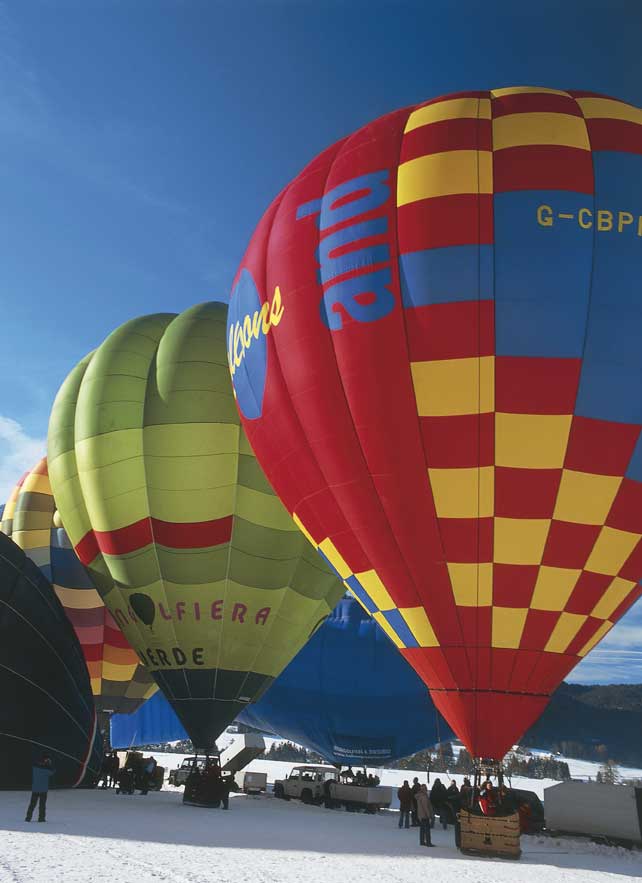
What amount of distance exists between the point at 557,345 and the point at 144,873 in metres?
6.64

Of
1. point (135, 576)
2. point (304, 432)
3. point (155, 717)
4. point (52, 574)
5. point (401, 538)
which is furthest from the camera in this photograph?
point (155, 717)

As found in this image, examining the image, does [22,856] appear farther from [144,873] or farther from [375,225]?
[375,225]

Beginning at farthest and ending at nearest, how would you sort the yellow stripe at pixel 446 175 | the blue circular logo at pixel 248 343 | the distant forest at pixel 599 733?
the distant forest at pixel 599 733, the blue circular logo at pixel 248 343, the yellow stripe at pixel 446 175

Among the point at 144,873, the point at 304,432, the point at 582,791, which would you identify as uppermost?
the point at 304,432

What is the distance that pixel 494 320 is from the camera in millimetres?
8703

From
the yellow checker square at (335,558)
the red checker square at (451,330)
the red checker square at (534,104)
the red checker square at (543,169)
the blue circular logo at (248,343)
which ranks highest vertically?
the red checker square at (534,104)

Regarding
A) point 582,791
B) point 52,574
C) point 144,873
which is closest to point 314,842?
point 144,873

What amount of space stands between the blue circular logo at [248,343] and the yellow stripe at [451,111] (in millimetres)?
3131

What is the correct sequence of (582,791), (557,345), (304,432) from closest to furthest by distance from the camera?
1. (557,345)
2. (304,432)
3. (582,791)

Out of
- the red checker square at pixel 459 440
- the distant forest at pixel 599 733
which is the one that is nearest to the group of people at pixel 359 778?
the red checker square at pixel 459 440

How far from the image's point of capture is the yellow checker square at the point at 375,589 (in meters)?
9.71

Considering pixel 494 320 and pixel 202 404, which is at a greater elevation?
pixel 202 404

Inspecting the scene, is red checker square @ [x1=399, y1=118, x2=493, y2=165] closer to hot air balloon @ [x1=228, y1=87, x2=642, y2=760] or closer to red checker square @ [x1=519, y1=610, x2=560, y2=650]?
hot air balloon @ [x1=228, y1=87, x2=642, y2=760]

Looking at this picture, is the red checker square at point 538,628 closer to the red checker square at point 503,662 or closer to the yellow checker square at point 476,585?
the red checker square at point 503,662
